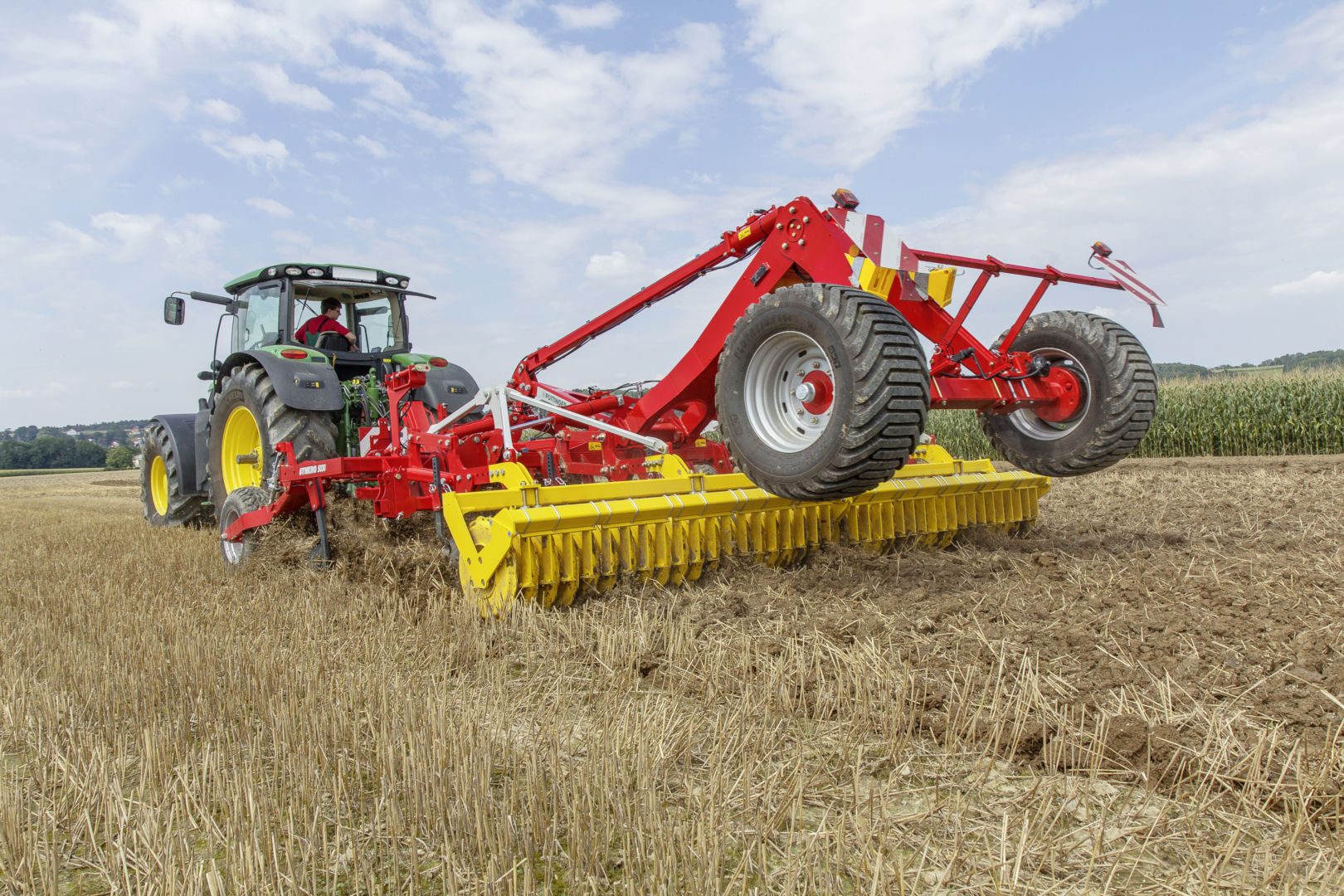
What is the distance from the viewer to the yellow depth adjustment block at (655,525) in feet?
13.3

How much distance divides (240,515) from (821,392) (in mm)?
3864

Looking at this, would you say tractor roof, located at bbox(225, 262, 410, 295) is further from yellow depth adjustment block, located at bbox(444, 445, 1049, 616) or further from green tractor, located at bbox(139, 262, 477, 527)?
yellow depth adjustment block, located at bbox(444, 445, 1049, 616)

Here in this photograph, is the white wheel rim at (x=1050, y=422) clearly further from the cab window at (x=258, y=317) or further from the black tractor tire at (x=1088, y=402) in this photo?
the cab window at (x=258, y=317)

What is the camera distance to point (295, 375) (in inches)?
239

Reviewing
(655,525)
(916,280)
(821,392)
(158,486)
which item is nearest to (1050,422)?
(916,280)

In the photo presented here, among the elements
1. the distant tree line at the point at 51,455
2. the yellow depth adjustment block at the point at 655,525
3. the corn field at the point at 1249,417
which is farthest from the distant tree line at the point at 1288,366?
the distant tree line at the point at 51,455

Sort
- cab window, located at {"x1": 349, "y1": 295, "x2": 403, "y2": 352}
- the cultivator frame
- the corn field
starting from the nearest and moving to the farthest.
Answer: the cultivator frame
cab window, located at {"x1": 349, "y1": 295, "x2": 403, "y2": 352}
the corn field

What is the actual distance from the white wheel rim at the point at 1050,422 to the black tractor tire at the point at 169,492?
6881 mm

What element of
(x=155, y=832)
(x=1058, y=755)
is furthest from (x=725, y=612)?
(x=155, y=832)

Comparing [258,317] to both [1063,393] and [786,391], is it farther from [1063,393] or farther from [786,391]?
[1063,393]

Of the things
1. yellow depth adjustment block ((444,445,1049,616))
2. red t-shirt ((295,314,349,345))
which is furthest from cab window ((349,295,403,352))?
yellow depth adjustment block ((444,445,1049,616))

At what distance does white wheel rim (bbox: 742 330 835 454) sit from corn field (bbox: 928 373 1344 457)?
12.2 m

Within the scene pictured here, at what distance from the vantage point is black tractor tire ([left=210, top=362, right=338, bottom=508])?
600cm

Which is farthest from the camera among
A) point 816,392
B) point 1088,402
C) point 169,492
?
point 169,492
